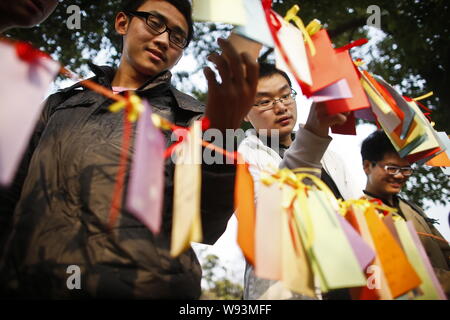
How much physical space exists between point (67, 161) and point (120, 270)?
29 centimetres

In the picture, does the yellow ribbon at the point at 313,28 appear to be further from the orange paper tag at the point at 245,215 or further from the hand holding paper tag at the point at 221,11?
the orange paper tag at the point at 245,215

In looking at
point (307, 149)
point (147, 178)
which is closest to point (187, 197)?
point (147, 178)

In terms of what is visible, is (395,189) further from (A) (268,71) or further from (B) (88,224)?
(B) (88,224)

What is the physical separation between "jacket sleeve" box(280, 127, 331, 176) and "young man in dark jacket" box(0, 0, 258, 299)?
20 cm

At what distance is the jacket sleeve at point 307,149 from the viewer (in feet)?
3.14

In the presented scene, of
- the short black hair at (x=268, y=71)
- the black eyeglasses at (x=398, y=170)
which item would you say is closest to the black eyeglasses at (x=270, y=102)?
the short black hair at (x=268, y=71)

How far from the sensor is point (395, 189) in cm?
169

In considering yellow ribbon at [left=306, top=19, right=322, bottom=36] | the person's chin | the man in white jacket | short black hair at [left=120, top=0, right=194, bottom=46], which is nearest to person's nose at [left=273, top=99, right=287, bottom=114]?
the man in white jacket

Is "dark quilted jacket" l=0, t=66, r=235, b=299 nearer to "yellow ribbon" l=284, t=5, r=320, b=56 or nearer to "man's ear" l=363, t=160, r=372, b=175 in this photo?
"yellow ribbon" l=284, t=5, r=320, b=56

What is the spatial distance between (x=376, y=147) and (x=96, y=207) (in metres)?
1.45

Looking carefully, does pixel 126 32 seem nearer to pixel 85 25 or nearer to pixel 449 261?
pixel 449 261

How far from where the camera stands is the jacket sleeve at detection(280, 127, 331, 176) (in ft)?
3.14

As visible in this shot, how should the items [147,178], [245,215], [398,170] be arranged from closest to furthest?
[147,178]
[245,215]
[398,170]
